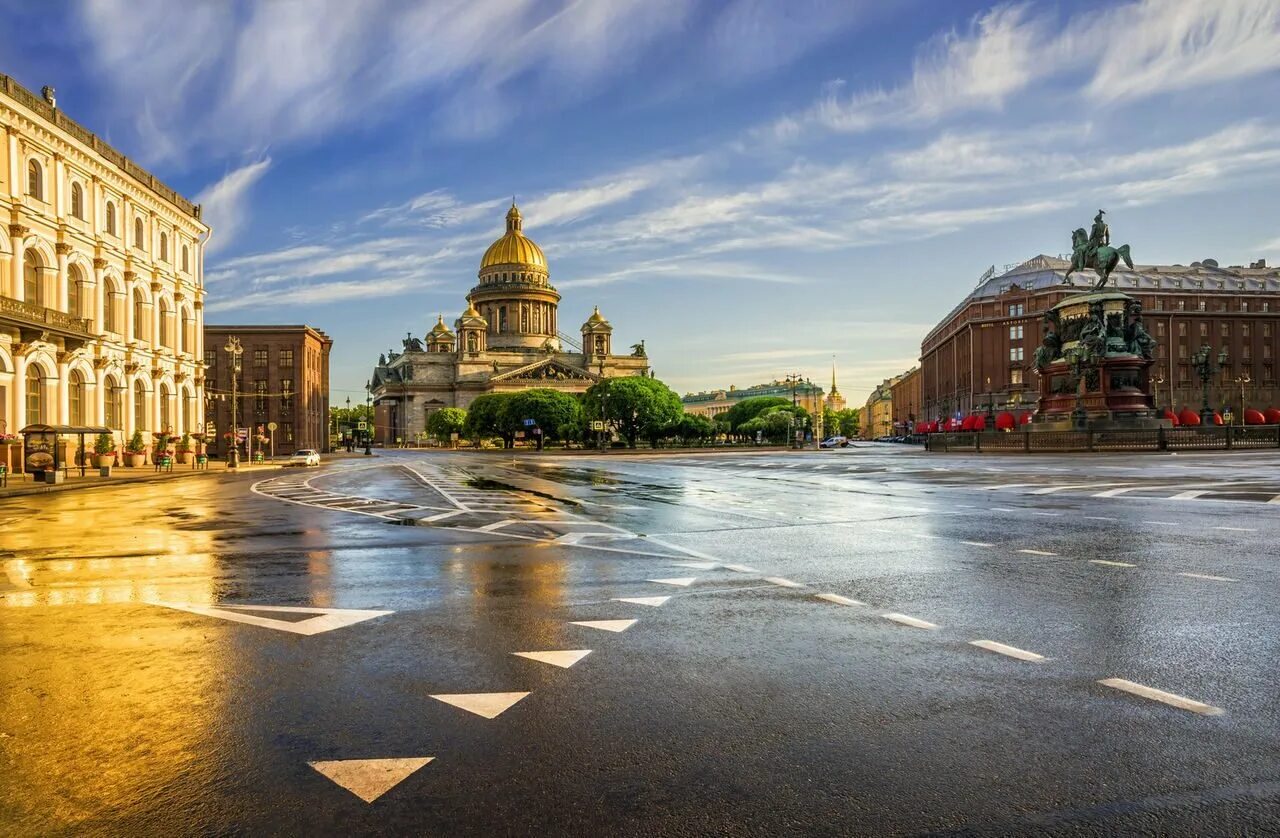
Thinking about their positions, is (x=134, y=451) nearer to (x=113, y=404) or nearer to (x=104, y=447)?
(x=113, y=404)

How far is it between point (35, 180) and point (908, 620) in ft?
142

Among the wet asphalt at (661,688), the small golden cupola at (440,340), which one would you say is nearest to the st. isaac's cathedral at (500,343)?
the small golden cupola at (440,340)

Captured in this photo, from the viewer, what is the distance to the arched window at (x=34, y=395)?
120 feet

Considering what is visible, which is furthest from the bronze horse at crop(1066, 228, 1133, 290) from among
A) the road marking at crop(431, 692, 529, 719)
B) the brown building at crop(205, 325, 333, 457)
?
the brown building at crop(205, 325, 333, 457)

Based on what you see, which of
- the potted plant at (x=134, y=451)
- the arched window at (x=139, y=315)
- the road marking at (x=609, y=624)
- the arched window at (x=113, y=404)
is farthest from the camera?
the arched window at (x=139, y=315)

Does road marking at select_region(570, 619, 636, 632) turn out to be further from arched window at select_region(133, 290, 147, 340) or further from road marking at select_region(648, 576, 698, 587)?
arched window at select_region(133, 290, 147, 340)

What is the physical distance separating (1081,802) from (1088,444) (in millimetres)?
44988

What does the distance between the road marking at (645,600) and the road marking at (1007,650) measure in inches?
106

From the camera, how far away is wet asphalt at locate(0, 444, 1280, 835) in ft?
11.5

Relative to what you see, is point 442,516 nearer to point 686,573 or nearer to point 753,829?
point 686,573

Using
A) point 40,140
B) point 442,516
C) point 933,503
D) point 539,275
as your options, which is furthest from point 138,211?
point 539,275

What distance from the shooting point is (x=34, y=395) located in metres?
37.1

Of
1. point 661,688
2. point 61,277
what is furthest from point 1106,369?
point 61,277

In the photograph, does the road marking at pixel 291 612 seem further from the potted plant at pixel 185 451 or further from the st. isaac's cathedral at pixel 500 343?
the st. isaac's cathedral at pixel 500 343
